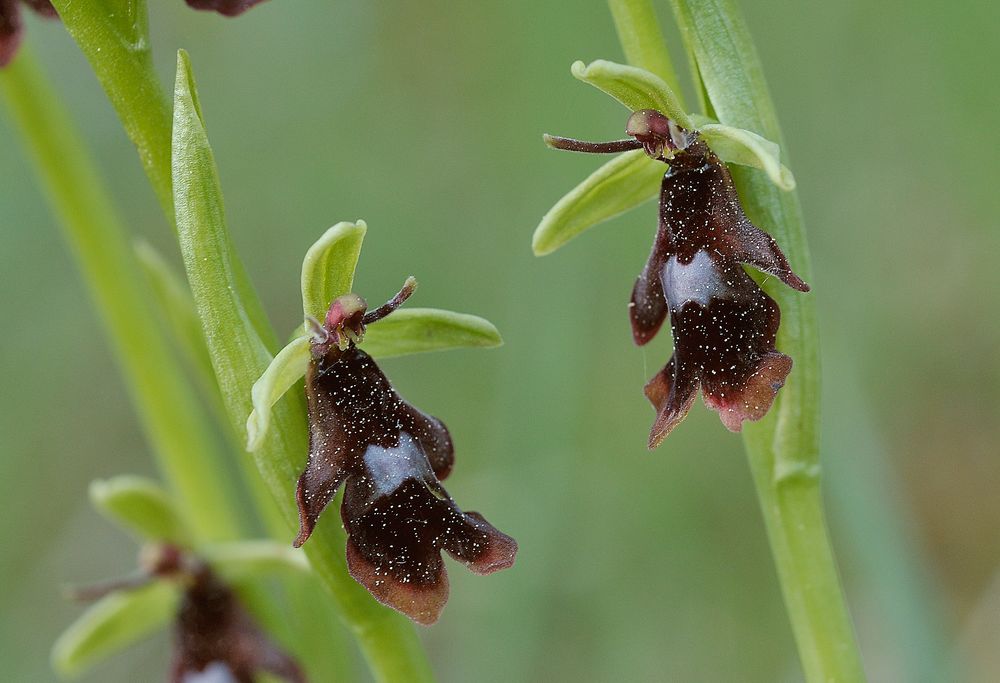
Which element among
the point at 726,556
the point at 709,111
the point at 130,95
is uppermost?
the point at 130,95

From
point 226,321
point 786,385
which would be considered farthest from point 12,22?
point 786,385

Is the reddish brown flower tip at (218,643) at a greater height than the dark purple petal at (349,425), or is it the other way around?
the dark purple petal at (349,425)

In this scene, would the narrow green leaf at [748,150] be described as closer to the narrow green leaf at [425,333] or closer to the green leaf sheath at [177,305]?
the narrow green leaf at [425,333]

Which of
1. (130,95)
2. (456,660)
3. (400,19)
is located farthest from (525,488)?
(400,19)

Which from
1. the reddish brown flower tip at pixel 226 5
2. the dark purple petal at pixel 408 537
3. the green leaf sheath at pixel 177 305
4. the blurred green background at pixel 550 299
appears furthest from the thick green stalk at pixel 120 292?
the blurred green background at pixel 550 299

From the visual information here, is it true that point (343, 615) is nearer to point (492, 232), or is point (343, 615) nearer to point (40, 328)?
point (492, 232)

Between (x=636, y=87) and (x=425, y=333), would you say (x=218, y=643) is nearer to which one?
(x=425, y=333)
